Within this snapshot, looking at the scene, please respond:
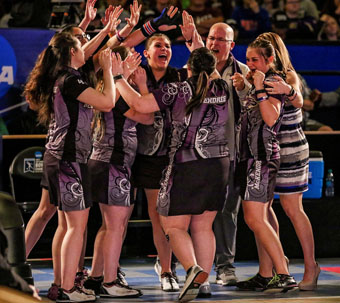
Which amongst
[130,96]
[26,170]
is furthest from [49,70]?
[26,170]

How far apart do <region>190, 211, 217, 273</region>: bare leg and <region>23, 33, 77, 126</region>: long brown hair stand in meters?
1.23

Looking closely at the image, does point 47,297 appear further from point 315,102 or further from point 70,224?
point 315,102

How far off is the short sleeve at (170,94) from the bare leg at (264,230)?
963 millimetres

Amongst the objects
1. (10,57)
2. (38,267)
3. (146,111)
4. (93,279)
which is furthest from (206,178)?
(10,57)

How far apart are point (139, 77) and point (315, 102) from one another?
12.5ft

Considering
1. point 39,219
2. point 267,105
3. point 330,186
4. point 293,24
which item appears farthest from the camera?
point 293,24

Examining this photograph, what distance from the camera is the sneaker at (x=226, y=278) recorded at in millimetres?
7199

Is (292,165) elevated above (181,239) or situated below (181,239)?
above

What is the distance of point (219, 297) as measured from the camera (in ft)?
21.6

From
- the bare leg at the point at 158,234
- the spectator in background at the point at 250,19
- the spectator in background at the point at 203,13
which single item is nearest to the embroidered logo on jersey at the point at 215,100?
the bare leg at the point at 158,234

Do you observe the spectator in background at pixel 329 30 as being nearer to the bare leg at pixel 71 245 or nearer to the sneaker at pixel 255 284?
the sneaker at pixel 255 284

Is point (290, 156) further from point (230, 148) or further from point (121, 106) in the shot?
point (121, 106)

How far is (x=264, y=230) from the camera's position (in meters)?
6.58

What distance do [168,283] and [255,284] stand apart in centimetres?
65
